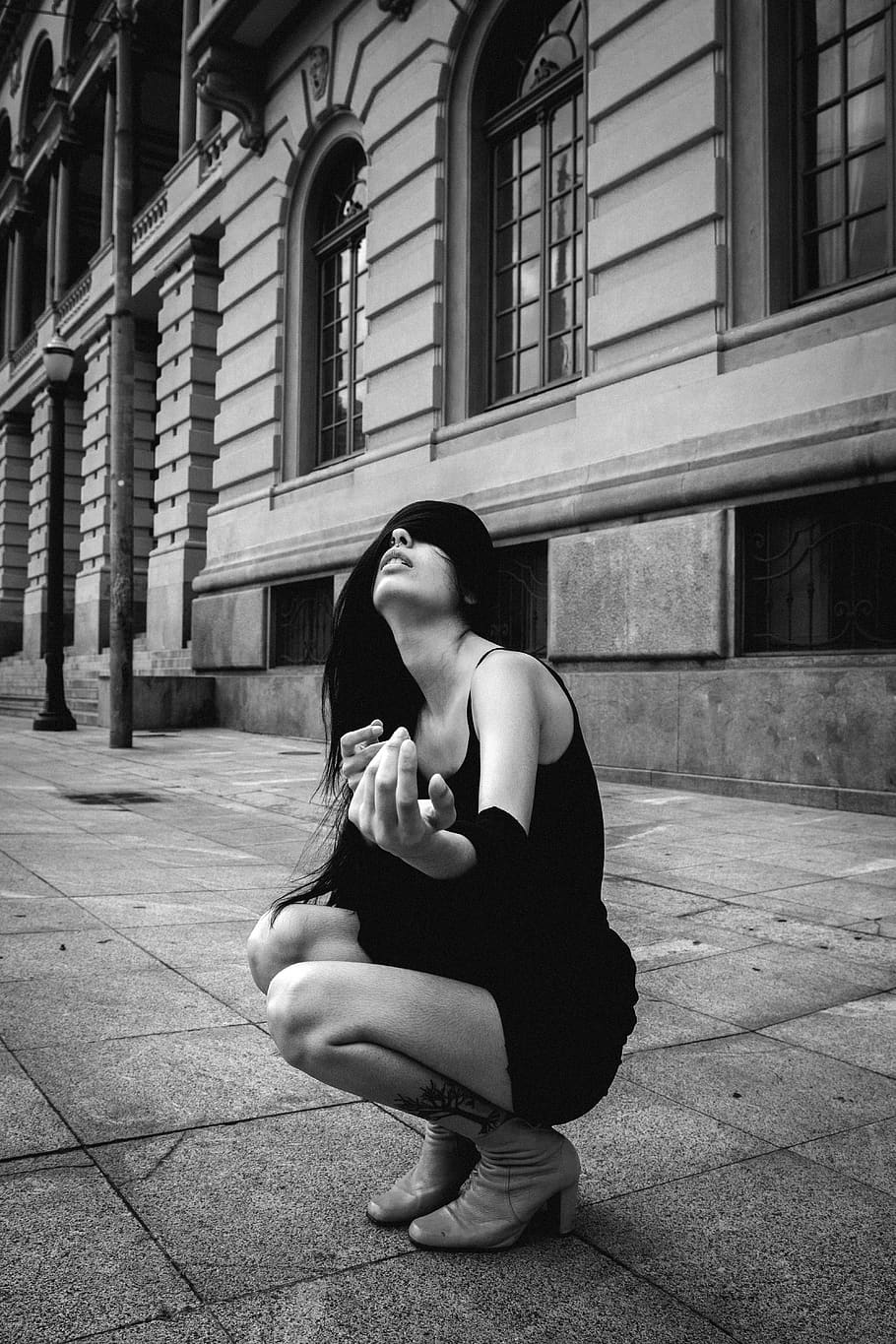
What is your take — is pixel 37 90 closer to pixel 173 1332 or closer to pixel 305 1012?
pixel 305 1012

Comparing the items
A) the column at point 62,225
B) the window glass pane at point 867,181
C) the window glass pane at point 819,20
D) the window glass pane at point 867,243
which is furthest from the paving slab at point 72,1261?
the column at point 62,225

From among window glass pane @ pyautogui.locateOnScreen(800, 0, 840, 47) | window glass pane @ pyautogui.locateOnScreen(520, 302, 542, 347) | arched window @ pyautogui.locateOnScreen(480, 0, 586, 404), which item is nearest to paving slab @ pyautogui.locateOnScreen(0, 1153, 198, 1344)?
window glass pane @ pyautogui.locateOnScreen(800, 0, 840, 47)

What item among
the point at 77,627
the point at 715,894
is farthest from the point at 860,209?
the point at 77,627

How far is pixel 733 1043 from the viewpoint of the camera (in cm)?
337

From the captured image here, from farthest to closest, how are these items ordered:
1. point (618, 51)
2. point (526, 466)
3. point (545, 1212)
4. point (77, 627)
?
point (77, 627) → point (526, 466) → point (618, 51) → point (545, 1212)

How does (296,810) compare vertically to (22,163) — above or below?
below

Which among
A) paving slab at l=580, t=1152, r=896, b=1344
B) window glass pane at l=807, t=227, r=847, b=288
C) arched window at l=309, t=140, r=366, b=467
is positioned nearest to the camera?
paving slab at l=580, t=1152, r=896, b=1344

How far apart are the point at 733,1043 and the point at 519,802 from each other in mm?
1837

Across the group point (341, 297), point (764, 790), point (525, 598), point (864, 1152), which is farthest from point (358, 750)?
point (341, 297)

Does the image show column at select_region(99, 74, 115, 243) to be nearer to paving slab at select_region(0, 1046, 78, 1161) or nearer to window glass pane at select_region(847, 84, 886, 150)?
window glass pane at select_region(847, 84, 886, 150)

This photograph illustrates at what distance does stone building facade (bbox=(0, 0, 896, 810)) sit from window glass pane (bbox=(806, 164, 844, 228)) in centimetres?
4

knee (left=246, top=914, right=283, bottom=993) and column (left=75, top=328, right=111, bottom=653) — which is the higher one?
column (left=75, top=328, right=111, bottom=653)

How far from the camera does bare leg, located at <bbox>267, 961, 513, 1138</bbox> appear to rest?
2.00 metres

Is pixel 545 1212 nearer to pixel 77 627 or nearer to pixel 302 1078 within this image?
pixel 302 1078
